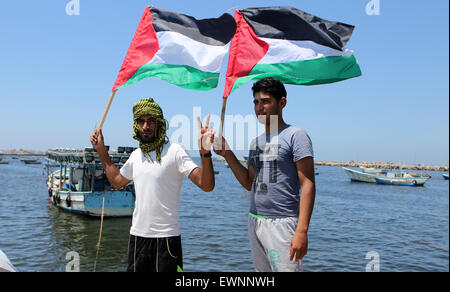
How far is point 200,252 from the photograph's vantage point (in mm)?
16500

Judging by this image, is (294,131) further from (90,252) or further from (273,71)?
(90,252)

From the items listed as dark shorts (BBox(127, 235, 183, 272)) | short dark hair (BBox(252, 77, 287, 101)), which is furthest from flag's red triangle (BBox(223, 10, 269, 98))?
dark shorts (BBox(127, 235, 183, 272))

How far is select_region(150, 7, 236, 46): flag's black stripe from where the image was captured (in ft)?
13.7

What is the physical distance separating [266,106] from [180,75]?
5.17ft

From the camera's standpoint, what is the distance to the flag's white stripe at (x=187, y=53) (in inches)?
160

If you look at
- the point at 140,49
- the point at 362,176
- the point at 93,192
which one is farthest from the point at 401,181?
the point at 140,49

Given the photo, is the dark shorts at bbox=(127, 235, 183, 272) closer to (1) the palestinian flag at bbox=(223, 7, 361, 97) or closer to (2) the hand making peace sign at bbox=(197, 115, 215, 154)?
(2) the hand making peace sign at bbox=(197, 115, 215, 154)

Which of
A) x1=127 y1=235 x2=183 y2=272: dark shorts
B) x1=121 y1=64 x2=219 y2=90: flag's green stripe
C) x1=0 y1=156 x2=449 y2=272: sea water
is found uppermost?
x1=121 y1=64 x2=219 y2=90: flag's green stripe

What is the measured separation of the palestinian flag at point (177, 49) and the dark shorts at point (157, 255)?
189 centimetres

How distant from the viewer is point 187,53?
4.16 metres

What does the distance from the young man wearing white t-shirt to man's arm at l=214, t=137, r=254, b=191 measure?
0.13m

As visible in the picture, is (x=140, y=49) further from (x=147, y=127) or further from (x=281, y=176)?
(x=281, y=176)
